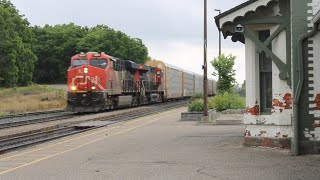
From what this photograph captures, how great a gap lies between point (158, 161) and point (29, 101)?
131 feet

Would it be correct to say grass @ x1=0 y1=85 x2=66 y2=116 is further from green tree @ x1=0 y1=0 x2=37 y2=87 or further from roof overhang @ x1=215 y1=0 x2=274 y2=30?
roof overhang @ x1=215 y1=0 x2=274 y2=30

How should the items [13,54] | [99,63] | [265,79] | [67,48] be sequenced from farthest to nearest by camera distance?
[67,48]
[13,54]
[99,63]
[265,79]

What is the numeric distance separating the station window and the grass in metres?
25.6

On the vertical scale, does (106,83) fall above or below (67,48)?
below

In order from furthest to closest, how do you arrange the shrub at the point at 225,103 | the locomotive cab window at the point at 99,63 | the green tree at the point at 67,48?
the green tree at the point at 67,48, the locomotive cab window at the point at 99,63, the shrub at the point at 225,103

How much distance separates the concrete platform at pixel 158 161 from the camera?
8.73 m

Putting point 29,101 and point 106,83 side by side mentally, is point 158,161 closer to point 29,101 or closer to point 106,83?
point 106,83

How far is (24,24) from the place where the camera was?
91.0m

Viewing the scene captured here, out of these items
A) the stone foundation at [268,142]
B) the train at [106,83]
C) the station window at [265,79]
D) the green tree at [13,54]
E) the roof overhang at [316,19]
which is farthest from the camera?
the green tree at [13,54]

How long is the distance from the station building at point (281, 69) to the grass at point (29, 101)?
25589 mm

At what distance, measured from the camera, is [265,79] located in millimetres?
12125

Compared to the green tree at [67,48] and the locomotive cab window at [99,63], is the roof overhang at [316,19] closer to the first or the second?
the locomotive cab window at [99,63]

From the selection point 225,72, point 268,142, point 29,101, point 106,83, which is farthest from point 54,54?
point 268,142

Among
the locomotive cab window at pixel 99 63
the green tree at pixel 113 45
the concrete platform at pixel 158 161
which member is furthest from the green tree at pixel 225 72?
the green tree at pixel 113 45
